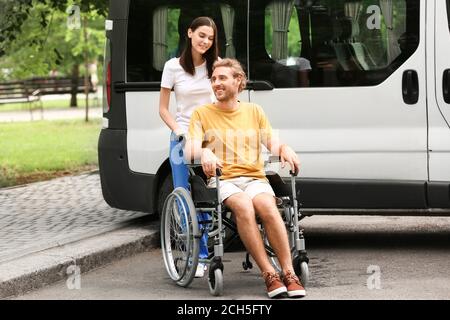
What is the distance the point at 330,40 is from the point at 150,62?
58.4 inches

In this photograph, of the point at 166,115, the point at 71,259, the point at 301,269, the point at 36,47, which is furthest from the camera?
the point at 36,47

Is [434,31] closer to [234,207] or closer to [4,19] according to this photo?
[234,207]

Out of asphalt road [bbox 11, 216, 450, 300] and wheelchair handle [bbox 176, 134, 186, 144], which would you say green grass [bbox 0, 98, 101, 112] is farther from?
wheelchair handle [bbox 176, 134, 186, 144]

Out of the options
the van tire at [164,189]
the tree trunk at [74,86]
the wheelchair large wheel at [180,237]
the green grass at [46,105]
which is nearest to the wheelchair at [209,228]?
the wheelchair large wheel at [180,237]

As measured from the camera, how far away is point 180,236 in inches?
298

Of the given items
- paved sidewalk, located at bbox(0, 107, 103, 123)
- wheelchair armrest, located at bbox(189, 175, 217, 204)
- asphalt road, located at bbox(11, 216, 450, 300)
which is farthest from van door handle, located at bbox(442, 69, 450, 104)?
paved sidewalk, located at bbox(0, 107, 103, 123)

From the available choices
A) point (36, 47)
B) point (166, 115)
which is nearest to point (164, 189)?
point (166, 115)

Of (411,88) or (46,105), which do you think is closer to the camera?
(411,88)

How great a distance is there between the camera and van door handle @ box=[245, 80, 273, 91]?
913 centimetres

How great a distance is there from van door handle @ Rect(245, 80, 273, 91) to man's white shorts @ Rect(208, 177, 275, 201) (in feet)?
5.88

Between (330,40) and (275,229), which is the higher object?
(330,40)

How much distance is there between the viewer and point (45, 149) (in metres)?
20.3

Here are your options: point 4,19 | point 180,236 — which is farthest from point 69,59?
point 180,236

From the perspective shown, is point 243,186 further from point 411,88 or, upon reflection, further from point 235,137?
point 411,88
